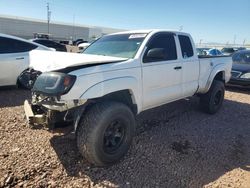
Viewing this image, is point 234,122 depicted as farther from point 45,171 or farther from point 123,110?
point 45,171

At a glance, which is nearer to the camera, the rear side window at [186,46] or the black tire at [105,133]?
the black tire at [105,133]

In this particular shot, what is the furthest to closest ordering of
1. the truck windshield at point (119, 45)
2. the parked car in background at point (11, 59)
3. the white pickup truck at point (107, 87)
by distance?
1. the parked car in background at point (11, 59)
2. the truck windshield at point (119, 45)
3. the white pickup truck at point (107, 87)

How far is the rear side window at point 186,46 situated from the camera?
5.25 m

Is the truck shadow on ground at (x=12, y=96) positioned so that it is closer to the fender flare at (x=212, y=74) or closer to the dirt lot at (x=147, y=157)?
the dirt lot at (x=147, y=157)

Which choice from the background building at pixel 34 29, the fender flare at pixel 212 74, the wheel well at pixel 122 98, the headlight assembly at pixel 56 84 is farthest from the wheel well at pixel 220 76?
the background building at pixel 34 29

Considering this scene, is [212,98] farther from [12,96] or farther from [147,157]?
[12,96]

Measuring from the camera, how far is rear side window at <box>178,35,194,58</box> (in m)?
5.25

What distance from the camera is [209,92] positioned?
6.24 metres

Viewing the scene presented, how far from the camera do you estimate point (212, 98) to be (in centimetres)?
623

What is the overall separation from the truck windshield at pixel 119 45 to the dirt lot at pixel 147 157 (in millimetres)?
1514

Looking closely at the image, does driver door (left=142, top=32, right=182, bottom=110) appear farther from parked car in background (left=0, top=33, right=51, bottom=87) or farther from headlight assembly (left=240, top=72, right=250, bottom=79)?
headlight assembly (left=240, top=72, right=250, bottom=79)

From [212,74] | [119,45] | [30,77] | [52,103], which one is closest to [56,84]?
[52,103]

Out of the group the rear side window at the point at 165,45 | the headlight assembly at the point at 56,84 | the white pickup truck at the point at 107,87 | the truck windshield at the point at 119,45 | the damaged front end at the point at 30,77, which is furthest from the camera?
the rear side window at the point at 165,45

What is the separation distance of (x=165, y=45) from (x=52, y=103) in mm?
2484
